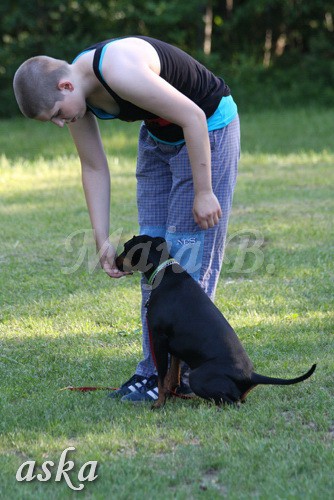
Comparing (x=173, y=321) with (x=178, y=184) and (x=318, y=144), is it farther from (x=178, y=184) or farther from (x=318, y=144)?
(x=318, y=144)

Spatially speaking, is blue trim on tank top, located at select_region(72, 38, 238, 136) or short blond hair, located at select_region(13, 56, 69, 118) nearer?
short blond hair, located at select_region(13, 56, 69, 118)

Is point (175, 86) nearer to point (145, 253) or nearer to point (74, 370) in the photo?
point (145, 253)

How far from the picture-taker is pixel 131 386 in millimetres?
3707

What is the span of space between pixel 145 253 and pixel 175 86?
0.72m

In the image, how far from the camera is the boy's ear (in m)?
3.18

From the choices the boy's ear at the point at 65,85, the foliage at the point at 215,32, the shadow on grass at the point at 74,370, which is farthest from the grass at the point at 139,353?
the foliage at the point at 215,32

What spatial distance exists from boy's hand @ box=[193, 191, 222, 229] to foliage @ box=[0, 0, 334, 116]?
52.7 ft

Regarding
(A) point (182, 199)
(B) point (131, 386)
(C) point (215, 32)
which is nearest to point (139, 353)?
(B) point (131, 386)

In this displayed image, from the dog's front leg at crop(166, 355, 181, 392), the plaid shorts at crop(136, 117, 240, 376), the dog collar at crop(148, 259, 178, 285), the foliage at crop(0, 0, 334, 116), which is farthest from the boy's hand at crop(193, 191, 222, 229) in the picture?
the foliage at crop(0, 0, 334, 116)

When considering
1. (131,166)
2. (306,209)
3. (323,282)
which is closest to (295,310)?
(323,282)

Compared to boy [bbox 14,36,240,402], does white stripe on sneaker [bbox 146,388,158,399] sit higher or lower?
lower

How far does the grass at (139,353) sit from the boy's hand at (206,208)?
2.53 feet

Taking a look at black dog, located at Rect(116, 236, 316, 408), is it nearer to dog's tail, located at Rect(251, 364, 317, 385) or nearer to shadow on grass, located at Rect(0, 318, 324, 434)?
dog's tail, located at Rect(251, 364, 317, 385)

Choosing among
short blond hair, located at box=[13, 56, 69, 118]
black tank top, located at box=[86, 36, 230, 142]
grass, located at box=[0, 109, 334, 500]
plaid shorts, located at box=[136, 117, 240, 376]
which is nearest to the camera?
grass, located at box=[0, 109, 334, 500]
